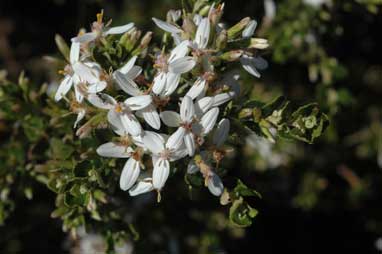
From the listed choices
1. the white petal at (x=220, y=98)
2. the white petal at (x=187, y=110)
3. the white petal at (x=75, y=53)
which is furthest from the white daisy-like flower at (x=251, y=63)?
the white petal at (x=75, y=53)

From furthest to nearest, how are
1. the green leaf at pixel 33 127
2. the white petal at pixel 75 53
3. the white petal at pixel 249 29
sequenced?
the green leaf at pixel 33 127
the white petal at pixel 249 29
the white petal at pixel 75 53

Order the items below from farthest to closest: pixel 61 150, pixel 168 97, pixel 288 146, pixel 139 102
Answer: pixel 288 146 → pixel 61 150 → pixel 168 97 → pixel 139 102

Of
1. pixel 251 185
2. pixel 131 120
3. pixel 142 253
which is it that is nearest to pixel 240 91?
pixel 131 120

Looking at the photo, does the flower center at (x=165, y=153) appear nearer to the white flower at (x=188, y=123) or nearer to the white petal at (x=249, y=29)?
the white flower at (x=188, y=123)

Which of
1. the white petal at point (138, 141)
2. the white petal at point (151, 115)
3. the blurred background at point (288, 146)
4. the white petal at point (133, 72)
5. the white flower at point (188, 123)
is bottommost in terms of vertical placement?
the blurred background at point (288, 146)

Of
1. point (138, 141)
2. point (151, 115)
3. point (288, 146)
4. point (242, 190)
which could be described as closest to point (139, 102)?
point (151, 115)

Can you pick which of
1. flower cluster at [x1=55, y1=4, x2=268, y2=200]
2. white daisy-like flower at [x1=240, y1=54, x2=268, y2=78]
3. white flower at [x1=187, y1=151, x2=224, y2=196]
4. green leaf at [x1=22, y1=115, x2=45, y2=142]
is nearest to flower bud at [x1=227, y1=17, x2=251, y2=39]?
flower cluster at [x1=55, y1=4, x2=268, y2=200]

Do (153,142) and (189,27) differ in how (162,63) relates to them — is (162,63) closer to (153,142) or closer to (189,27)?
(189,27)

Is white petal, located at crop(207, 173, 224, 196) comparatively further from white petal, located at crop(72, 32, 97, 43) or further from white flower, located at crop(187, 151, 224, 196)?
white petal, located at crop(72, 32, 97, 43)

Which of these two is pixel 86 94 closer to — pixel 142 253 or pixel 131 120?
pixel 131 120
